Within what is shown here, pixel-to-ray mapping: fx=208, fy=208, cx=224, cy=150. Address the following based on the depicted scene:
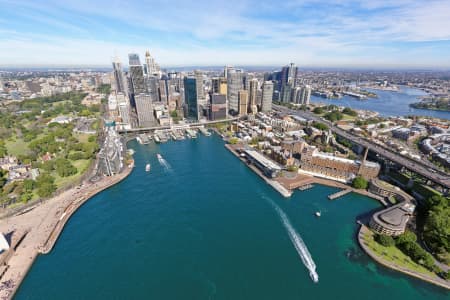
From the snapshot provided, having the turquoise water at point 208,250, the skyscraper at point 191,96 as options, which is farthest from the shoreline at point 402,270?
the skyscraper at point 191,96

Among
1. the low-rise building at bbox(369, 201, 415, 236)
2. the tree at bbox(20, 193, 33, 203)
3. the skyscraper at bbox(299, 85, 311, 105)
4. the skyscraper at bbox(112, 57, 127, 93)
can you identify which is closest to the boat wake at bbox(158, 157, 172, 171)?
the tree at bbox(20, 193, 33, 203)

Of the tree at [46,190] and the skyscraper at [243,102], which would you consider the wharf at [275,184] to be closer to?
the tree at [46,190]

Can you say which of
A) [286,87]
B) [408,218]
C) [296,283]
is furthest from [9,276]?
[286,87]

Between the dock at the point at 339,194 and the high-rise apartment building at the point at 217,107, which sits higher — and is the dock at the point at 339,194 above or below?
below

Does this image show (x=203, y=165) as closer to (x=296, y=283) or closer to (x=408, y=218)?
(x=296, y=283)

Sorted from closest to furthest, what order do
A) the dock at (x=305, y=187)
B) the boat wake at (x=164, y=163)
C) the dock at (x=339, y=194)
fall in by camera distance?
the dock at (x=339, y=194) < the dock at (x=305, y=187) < the boat wake at (x=164, y=163)

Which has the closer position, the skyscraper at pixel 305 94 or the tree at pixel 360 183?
the tree at pixel 360 183
